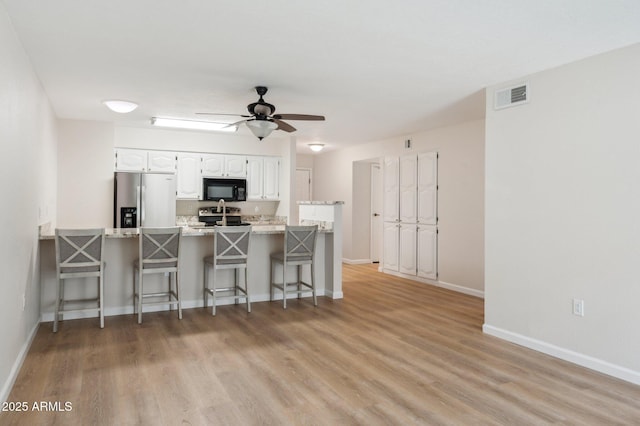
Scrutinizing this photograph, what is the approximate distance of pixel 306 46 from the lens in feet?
10.5

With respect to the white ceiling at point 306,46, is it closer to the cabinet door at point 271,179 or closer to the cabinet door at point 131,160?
the cabinet door at point 131,160

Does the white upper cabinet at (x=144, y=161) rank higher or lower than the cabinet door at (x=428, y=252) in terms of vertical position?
higher

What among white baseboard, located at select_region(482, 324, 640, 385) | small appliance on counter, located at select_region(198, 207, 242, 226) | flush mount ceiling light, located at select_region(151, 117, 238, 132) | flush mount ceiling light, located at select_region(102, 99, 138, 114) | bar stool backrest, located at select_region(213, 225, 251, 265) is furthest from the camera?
small appliance on counter, located at select_region(198, 207, 242, 226)

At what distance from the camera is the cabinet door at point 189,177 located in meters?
6.95

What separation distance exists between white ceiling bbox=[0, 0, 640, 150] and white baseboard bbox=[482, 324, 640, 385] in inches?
91.0

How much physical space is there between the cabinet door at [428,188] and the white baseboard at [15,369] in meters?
5.20

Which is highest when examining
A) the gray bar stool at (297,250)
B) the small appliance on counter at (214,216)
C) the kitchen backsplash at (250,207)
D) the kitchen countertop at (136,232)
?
the kitchen backsplash at (250,207)

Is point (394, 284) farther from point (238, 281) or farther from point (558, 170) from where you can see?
point (558, 170)

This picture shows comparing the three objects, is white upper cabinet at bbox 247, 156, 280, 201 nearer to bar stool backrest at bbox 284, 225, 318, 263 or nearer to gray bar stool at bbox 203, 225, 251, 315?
bar stool backrest at bbox 284, 225, 318, 263

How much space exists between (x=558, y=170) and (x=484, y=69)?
105 centimetres

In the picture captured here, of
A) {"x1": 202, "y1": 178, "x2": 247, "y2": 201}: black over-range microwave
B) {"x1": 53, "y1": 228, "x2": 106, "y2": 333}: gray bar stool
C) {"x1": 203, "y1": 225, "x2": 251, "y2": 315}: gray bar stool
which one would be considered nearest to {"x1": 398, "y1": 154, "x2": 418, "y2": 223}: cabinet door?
{"x1": 202, "y1": 178, "x2": 247, "y2": 201}: black over-range microwave

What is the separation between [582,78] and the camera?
3.36 meters

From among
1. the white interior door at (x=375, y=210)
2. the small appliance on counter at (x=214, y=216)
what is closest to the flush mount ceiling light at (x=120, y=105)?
the small appliance on counter at (x=214, y=216)

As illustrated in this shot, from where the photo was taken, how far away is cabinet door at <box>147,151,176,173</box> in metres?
6.70
